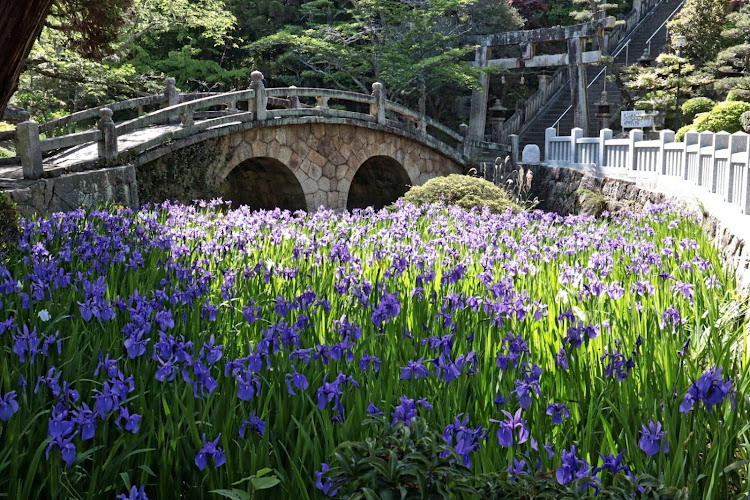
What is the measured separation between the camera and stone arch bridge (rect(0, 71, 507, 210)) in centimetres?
1070

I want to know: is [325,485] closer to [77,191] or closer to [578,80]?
[77,191]

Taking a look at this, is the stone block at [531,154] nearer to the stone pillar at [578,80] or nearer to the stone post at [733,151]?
the stone pillar at [578,80]

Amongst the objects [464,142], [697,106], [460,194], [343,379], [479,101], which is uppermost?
[479,101]

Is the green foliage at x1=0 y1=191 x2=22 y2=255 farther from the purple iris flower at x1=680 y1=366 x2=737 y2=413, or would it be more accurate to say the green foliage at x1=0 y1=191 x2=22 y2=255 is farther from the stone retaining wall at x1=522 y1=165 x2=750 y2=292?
the stone retaining wall at x1=522 y1=165 x2=750 y2=292

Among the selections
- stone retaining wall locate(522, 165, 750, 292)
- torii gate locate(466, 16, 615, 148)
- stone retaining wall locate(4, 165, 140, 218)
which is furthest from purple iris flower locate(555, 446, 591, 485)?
torii gate locate(466, 16, 615, 148)

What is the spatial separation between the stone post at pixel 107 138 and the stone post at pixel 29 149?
4.62 feet

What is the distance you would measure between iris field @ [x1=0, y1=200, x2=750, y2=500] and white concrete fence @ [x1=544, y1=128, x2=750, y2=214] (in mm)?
2786

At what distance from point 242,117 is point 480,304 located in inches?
426

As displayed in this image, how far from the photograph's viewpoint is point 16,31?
4.21 m

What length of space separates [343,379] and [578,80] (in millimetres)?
19712

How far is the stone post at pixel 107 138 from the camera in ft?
34.6

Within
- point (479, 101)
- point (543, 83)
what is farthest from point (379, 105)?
point (543, 83)

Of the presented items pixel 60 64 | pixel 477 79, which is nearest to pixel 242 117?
pixel 60 64

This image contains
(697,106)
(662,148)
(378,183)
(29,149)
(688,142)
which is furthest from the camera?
(378,183)
